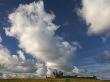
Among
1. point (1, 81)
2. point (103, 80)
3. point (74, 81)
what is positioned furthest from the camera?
point (103, 80)

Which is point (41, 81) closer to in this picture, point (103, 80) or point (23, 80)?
point (23, 80)

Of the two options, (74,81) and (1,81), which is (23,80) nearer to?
(1,81)

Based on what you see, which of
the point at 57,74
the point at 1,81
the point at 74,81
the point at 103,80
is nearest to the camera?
the point at 1,81

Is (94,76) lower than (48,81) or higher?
higher

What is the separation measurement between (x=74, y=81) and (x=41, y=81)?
47.7 ft

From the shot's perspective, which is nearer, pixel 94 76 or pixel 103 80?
pixel 103 80

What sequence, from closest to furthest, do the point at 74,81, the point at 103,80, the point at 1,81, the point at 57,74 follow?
the point at 1,81 < the point at 74,81 < the point at 103,80 < the point at 57,74

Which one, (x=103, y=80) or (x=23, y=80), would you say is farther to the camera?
(x=103, y=80)

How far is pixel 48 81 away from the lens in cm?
9644

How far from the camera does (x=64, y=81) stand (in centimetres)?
9800

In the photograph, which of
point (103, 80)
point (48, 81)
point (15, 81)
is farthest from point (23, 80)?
point (103, 80)

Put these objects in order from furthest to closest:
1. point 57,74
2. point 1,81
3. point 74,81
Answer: point 57,74 → point 74,81 → point 1,81

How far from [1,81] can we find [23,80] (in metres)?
7.98

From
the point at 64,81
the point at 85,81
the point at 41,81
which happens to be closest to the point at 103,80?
the point at 85,81
